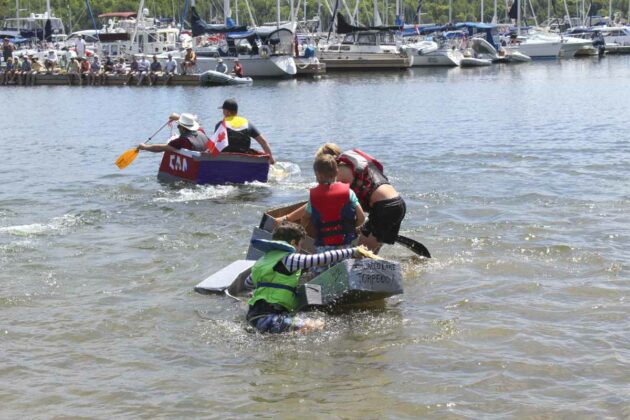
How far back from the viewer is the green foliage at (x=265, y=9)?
114 meters

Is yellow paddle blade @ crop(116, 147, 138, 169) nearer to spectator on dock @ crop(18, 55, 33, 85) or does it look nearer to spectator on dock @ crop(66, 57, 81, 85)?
spectator on dock @ crop(66, 57, 81, 85)

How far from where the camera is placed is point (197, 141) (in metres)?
16.6

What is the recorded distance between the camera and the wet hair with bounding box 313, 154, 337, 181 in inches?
344

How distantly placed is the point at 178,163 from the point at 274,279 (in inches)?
344

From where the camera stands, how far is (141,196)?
16.3 m

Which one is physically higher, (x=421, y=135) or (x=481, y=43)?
(x=481, y=43)

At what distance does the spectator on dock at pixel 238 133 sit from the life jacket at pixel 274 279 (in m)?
7.84

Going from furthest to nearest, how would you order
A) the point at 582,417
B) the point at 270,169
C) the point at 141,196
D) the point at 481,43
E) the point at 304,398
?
the point at 481,43 → the point at 270,169 → the point at 141,196 → the point at 304,398 → the point at 582,417

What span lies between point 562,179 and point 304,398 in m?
11.0

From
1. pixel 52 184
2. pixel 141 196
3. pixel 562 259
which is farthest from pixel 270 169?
pixel 562 259

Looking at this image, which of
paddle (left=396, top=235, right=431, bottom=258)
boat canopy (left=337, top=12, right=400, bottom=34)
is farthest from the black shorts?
boat canopy (left=337, top=12, right=400, bottom=34)

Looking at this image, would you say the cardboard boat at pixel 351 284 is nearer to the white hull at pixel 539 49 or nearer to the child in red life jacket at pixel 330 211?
the child in red life jacket at pixel 330 211

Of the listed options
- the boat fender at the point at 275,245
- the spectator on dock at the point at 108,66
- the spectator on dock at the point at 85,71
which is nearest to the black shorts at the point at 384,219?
the boat fender at the point at 275,245

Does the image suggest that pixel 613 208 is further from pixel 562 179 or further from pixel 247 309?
pixel 247 309
